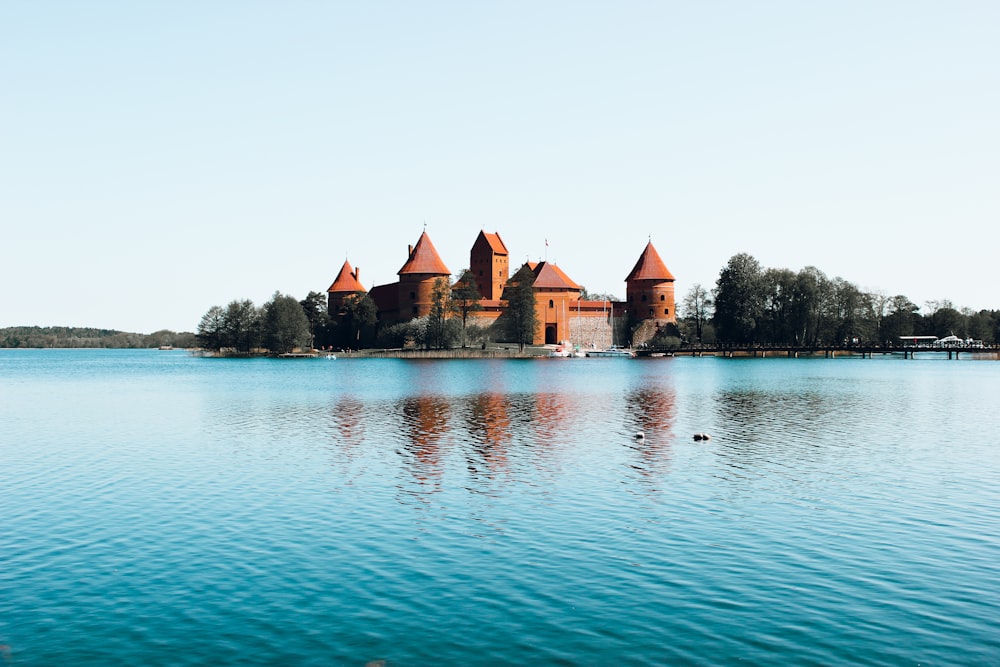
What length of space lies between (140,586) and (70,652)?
2.28 metres

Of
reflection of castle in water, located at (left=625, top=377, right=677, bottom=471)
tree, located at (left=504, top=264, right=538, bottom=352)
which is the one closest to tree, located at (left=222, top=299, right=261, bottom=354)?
tree, located at (left=504, top=264, right=538, bottom=352)

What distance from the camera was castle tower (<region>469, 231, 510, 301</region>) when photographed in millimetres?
119688

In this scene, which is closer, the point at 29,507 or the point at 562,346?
the point at 29,507

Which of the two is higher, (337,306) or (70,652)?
(337,306)

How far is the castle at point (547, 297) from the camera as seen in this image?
4397 inches

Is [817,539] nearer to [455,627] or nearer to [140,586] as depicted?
[455,627]

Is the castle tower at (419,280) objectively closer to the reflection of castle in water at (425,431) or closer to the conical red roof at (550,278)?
Result: the conical red roof at (550,278)

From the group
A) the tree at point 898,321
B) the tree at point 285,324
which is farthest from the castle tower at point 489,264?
the tree at point 898,321

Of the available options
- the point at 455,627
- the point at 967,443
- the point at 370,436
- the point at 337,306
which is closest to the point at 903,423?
the point at 967,443

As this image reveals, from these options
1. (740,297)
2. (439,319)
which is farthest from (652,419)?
(740,297)

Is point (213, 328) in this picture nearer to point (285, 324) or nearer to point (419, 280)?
point (285, 324)

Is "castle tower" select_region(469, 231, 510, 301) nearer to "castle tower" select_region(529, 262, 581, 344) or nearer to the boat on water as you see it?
"castle tower" select_region(529, 262, 581, 344)

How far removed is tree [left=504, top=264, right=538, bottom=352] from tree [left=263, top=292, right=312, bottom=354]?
26331mm

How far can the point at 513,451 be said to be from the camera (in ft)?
78.0
